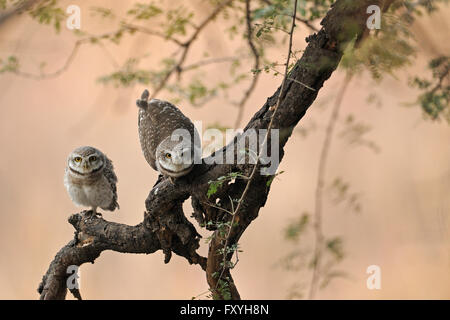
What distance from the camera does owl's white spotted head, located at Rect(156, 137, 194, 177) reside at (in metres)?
1.43

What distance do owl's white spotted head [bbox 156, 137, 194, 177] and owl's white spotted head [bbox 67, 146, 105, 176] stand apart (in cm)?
52

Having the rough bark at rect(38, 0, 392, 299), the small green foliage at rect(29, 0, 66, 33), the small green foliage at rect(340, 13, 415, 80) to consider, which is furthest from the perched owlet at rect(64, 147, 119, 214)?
the small green foliage at rect(340, 13, 415, 80)

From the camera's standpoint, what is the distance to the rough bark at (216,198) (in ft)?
4.30

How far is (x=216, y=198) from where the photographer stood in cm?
150

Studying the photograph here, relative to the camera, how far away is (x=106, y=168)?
6.62 ft

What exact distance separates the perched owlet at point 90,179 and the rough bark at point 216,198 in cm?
17

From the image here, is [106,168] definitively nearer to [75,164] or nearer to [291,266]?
[75,164]

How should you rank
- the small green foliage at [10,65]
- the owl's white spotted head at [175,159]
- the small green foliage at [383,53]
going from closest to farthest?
1. the small green foliage at [383,53]
2. the owl's white spotted head at [175,159]
3. the small green foliage at [10,65]

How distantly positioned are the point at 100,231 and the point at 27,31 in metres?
0.83

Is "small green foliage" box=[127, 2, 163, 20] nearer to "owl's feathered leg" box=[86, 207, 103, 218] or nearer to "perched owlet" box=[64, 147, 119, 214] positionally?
"perched owlet" box=[64, 147, 119, 214]

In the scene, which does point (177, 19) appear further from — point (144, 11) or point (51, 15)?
point (51, 15)

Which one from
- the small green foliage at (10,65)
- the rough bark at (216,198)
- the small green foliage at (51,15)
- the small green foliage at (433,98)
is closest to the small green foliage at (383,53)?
the rough bark at (216,198)

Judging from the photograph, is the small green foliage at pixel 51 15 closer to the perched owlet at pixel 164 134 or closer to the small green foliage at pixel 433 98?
the perched owlet at pixel 164 134
